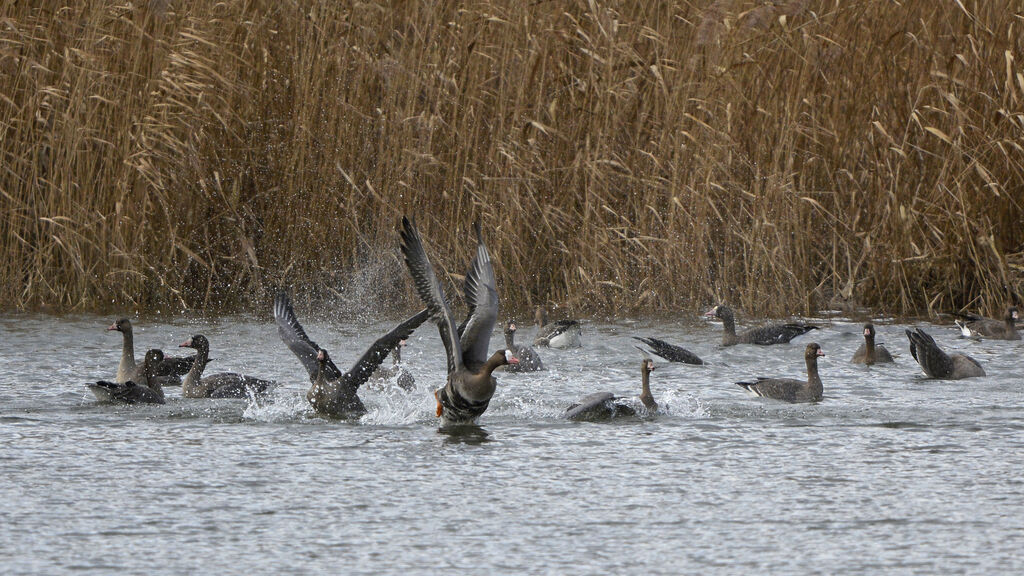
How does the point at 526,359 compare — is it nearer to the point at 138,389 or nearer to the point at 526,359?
the point at 526,359

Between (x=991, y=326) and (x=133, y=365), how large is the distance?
20.3 feet

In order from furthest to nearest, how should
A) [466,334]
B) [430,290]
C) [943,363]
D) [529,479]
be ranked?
[943,363], [466,334], [430,290], [529,479]

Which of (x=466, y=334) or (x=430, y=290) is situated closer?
(x=430, y=290)

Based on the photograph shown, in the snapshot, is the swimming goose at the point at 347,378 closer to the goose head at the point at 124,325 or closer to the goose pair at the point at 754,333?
the goose head at the point at 124,325

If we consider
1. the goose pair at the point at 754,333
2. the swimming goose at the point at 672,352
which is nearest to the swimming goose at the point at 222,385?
the swimming goose at the point at 672,352

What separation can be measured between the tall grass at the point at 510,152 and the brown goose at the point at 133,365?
1840 mm

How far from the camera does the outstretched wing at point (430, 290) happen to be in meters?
8.15

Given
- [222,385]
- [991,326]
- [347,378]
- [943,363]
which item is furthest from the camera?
[991,326]

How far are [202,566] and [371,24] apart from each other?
7755mm

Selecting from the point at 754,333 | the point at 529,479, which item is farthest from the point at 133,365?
the point at 754,333

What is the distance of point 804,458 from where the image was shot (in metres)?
7.25

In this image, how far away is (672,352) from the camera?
34.6 feet

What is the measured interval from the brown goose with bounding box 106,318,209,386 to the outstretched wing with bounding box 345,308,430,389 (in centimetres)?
181

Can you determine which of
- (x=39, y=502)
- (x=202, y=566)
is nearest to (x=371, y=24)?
(x=39, y=502)
